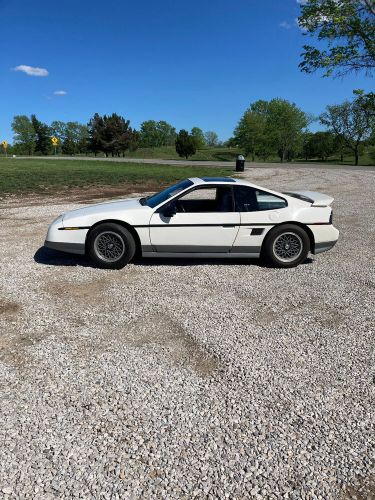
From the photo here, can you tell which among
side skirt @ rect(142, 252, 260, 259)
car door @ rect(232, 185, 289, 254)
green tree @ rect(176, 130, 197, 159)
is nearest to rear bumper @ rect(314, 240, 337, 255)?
car door @ rect(232, 185, 289, 254)

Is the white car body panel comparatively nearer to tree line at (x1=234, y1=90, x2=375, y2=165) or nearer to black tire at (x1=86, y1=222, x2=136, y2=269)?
black tire at (x1=86, y1=222, x2=136, y2=269)

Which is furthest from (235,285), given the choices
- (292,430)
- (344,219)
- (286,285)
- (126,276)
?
(344,219)

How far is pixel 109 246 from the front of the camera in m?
5.39

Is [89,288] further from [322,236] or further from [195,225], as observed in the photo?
[322,236]

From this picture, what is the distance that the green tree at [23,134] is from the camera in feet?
306

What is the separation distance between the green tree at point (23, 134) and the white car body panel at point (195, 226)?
9668 centimetres

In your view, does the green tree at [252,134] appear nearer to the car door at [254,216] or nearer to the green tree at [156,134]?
the green tree at [156,134]

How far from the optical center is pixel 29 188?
50.2 ft

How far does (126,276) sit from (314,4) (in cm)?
1704

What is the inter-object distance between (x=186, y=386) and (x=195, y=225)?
2902mm

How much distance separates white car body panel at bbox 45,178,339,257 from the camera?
17.5 ft

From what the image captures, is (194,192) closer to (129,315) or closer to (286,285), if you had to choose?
(286,285)

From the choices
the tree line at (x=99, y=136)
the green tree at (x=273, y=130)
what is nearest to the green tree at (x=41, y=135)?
the tree line at (x=99, y=136)

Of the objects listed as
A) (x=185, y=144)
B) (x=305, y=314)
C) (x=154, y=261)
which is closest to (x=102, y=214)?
(x=154, y=261)
